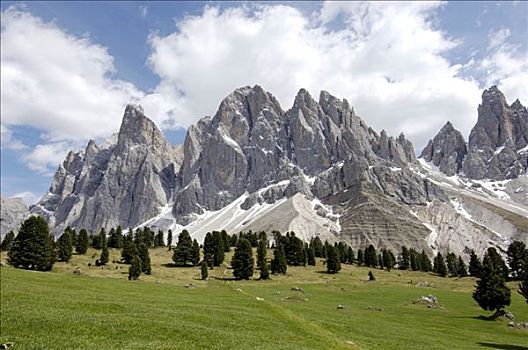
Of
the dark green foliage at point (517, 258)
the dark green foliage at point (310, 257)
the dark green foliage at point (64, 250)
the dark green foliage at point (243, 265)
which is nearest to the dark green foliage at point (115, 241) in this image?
the dark green foliage at point (64, 250)

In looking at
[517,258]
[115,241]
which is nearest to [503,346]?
[517,258]

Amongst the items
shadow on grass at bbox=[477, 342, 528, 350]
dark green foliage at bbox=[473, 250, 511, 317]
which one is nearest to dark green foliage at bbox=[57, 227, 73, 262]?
dark green foliage at bbox=[473, 250, 511, 317]

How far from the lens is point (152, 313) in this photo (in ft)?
113

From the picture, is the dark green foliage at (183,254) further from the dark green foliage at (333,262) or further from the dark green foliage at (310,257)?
the dark green foliage at (310,257)

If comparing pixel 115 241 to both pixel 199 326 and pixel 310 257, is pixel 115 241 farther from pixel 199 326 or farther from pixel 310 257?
pixel 199 326

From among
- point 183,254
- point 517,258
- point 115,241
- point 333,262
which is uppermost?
point 115,241

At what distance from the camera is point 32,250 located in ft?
296

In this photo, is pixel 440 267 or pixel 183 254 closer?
pixel 183 254

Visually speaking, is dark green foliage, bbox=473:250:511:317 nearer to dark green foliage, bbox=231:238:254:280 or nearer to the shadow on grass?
the shadow on grass

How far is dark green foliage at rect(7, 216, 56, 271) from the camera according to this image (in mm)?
89375

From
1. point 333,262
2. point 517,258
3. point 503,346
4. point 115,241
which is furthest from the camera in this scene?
point 115,241

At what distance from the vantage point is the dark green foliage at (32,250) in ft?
293

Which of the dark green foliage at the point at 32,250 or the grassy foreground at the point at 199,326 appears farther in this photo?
the dark green foliage at the point at 32,250

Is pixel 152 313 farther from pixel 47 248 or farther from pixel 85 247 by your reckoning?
pixel 85 247
